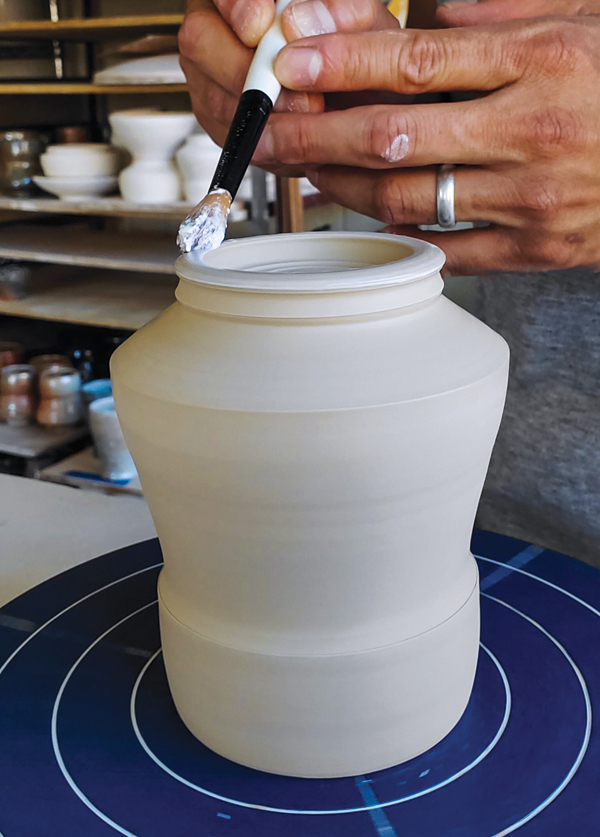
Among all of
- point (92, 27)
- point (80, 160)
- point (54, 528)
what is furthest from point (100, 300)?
point (54, 528)

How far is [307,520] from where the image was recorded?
1.46 ft

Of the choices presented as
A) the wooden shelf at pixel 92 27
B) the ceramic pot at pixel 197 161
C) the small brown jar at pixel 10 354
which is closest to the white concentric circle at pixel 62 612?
the ceramic pot at pixel 197 161

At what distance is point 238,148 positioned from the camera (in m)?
0.56

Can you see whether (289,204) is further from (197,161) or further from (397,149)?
(397,149)

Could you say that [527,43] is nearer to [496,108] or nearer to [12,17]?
[496,108]

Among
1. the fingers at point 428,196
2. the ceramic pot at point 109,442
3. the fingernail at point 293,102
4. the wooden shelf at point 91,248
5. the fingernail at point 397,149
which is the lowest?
the ceramic pot at point 109,442

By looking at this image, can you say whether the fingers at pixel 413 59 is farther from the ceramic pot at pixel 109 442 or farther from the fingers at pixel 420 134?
the ceramic pot at pixel 109 442

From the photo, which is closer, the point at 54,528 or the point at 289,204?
the point at 54,528

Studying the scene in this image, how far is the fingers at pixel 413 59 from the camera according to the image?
0.58m

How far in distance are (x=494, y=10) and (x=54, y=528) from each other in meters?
0.68

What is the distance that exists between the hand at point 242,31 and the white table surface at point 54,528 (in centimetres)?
42

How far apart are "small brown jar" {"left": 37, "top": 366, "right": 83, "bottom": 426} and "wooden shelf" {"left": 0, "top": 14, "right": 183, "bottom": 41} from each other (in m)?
0.85

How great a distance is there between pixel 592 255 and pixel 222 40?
0.36m

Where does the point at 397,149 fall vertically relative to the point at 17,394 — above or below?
above
